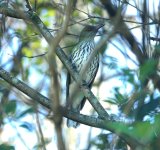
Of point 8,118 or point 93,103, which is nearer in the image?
Answer: point 93,103

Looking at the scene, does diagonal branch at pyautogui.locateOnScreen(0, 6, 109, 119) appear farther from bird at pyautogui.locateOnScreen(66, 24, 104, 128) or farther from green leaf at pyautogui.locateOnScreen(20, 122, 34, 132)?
bird at pyautogui.locateOnScreen(66, 24, 104, 128)

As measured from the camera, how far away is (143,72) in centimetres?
271

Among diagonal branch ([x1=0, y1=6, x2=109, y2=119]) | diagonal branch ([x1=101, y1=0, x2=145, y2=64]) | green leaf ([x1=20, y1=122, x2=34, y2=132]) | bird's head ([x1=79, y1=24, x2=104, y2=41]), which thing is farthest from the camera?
bird's head ([x1=79, y1=24, x2=104, y2=41])

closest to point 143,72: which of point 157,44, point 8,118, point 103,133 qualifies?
point 157,44

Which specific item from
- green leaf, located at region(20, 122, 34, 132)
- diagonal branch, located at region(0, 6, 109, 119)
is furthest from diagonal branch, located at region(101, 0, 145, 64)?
green leaf, located at region(20, 122, 34, 132)

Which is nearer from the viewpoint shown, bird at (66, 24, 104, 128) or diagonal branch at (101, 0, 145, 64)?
diagonal branch at (101, 0, 145, 64)

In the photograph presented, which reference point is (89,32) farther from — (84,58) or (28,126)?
(28,126)

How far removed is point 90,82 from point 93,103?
6.21ft

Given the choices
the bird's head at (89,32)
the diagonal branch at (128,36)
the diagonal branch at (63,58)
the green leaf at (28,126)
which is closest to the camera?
the diagonal branch at (128,36)

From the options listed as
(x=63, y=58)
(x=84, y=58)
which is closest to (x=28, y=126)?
(x=63, y=58)

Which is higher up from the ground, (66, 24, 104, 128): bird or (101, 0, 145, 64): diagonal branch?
(66, 24, 104, 128): bird

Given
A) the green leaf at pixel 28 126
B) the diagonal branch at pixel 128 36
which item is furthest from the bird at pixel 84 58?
the diagonal branch at pixel 128 36

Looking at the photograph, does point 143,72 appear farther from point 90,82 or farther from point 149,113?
point 90,82

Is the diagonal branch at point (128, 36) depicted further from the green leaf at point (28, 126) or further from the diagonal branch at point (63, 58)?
the green leaf at point (28, 126)
